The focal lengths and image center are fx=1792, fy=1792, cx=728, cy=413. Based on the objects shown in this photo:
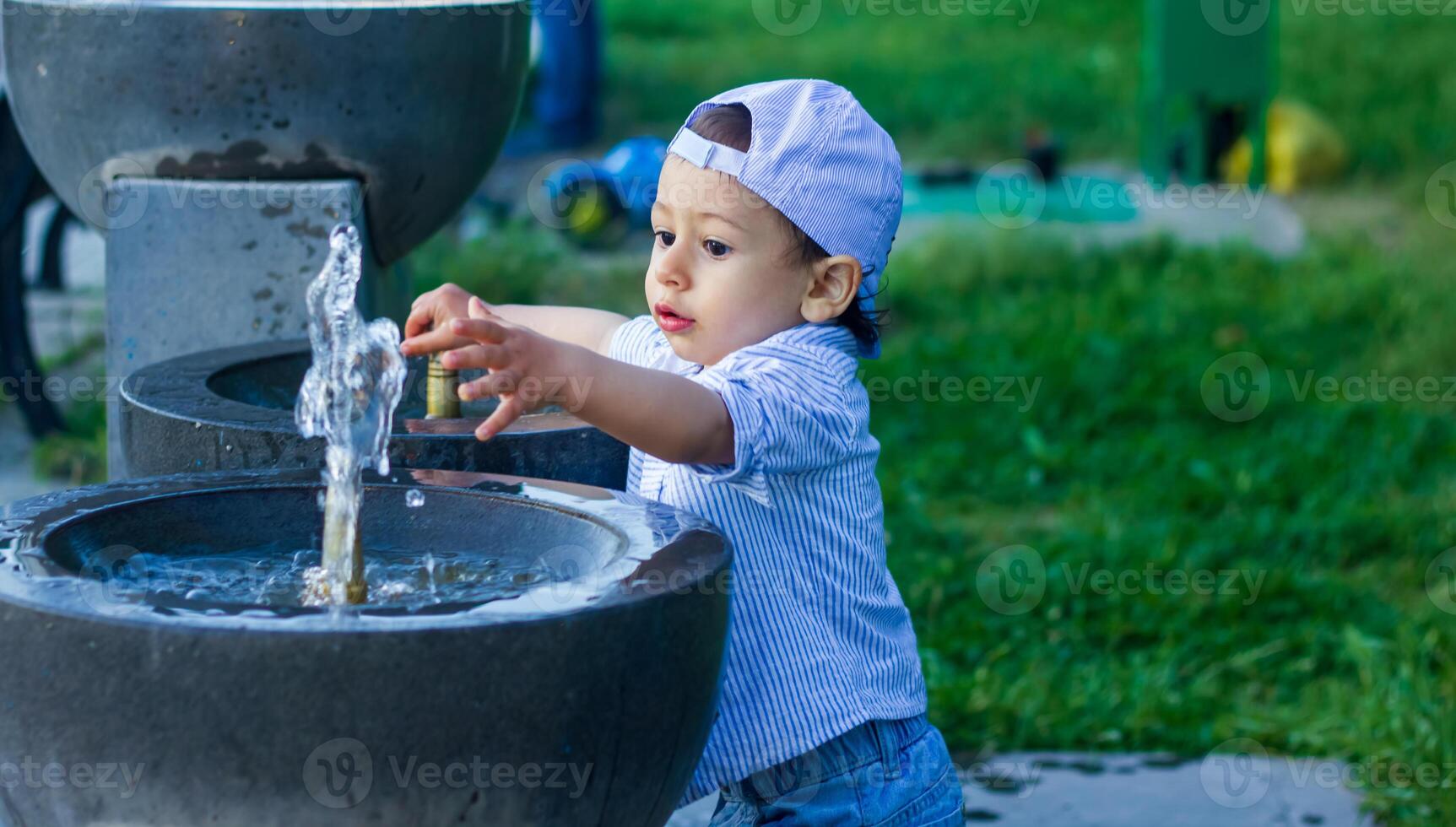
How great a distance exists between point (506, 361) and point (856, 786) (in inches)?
24.8

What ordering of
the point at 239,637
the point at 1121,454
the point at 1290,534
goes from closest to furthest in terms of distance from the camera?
1. the point at 239,637
2. the point at 1290,534
3. the point at 1121,454

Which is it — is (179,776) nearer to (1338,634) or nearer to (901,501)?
(1338,634)

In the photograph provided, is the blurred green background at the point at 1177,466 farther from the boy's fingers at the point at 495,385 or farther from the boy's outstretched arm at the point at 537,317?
the boy's fingers at the point at 495,385

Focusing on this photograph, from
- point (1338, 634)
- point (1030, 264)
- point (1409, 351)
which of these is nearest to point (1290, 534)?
point (1338, 634)

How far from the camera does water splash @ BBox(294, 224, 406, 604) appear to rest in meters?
1.77

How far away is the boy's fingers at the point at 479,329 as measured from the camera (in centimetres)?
156

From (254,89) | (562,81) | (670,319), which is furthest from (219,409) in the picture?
(562,81)

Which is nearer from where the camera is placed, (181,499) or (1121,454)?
(181,499)

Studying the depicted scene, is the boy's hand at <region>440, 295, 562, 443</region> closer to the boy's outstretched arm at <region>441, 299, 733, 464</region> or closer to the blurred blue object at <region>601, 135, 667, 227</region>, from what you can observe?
the boy's outstretched arm at <region>441, 299, 733, 464</region>

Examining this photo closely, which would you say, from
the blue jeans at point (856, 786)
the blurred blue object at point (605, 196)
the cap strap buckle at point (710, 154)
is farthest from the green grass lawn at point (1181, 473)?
the cap strap buckle at point (710, 154)

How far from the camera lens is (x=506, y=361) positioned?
160 centimetres

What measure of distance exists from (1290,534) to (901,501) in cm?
92

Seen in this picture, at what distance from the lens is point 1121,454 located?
4.84 m

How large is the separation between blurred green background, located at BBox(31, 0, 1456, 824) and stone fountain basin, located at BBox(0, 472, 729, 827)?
5.55 ft
